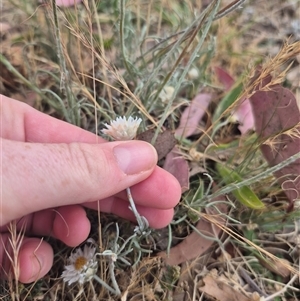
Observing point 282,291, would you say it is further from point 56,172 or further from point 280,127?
point 56,172

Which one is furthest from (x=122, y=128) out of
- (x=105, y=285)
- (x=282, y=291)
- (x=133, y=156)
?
(x=282, y=291)

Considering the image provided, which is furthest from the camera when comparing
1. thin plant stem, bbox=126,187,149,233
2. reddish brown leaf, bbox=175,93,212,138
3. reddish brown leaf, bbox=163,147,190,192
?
reddish brown leaf, bbox=175,93,212,138

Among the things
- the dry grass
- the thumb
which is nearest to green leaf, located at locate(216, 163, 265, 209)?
the dry grass

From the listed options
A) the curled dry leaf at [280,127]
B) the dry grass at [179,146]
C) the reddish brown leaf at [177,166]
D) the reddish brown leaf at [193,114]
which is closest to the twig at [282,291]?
the dry grass at [179,146]

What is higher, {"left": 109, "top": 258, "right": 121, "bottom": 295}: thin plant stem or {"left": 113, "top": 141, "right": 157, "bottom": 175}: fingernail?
{"left": 113, "top": 141, "right": 157, "bottom": 175}: fingernail

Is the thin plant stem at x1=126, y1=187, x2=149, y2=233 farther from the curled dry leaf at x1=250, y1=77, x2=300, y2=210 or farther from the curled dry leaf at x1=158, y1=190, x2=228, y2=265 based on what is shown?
the curled dry leaf at x1=250, y1=77, x2=300, y2=210

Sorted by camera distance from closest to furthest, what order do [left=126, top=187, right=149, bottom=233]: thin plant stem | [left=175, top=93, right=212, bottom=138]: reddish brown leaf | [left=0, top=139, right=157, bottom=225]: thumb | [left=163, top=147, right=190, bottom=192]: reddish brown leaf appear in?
1. [left=0, top=139, right=157, bottom=225]: thumb
2. [left=126, top=187, right=149, bottom=233]: thin plant stem
3. [left=163, top=147, right=190, bottom=192]: reddish brown leaf
4. [left=175, top=93, right=212, bottom=138]: reddish brown leaf

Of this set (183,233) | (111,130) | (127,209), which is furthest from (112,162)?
(183,233)
